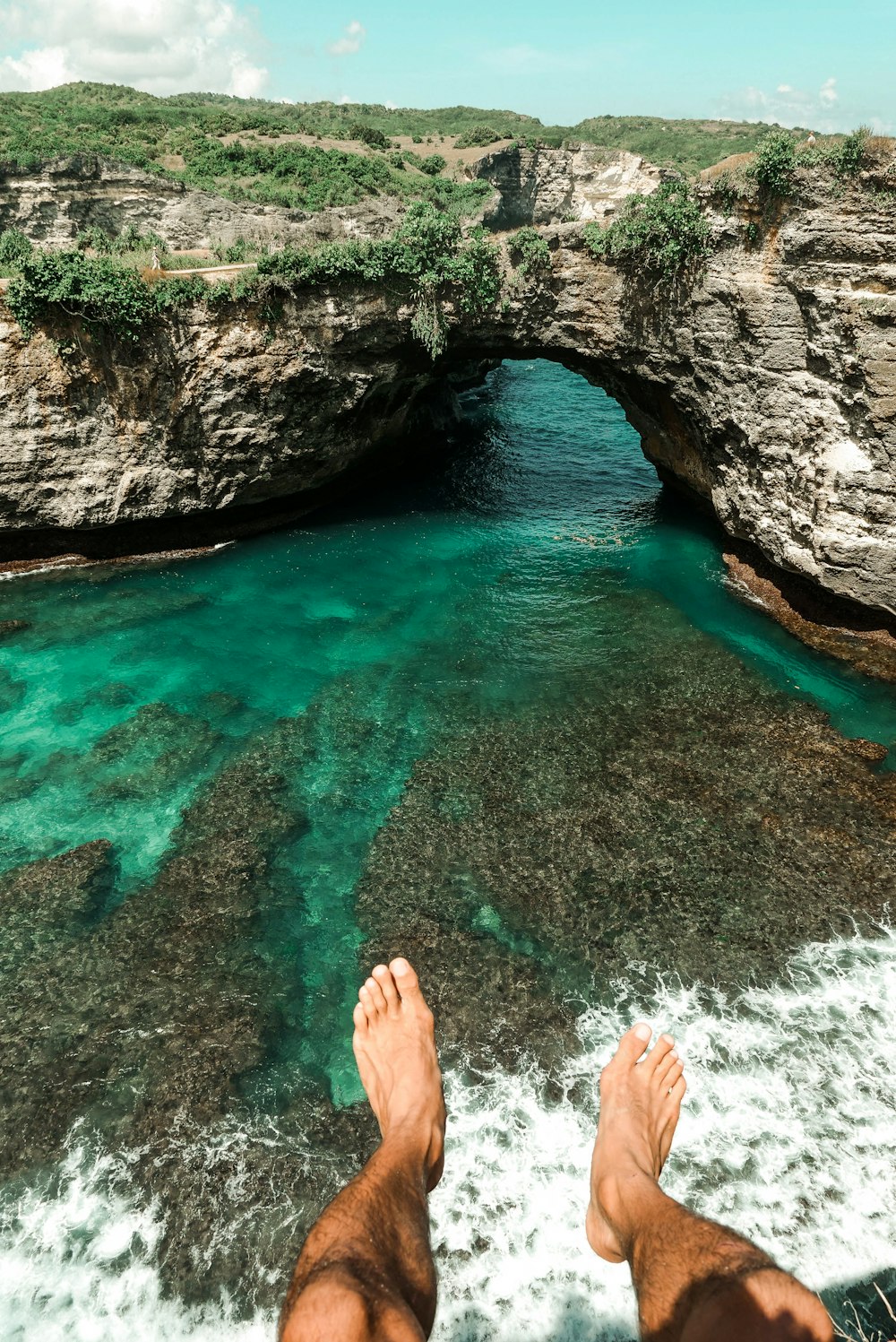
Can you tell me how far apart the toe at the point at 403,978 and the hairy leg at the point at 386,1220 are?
0.01m

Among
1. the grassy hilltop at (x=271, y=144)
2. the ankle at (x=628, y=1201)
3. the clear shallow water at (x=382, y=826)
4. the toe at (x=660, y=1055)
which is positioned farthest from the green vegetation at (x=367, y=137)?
the ankle at (x=628, y=1201)

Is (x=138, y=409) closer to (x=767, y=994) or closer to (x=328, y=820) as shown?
(x=328, y=820)

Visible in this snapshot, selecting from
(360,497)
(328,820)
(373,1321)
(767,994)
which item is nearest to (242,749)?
(328,820)

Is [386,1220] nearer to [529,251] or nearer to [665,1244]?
[665,1244]

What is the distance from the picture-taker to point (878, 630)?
11742mm

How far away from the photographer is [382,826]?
8.80 meters

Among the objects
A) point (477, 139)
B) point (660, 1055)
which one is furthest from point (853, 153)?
point (477, 139)

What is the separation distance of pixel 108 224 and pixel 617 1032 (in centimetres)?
2636

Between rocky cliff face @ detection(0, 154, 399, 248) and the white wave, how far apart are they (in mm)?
21993

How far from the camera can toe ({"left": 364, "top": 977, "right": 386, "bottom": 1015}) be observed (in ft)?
16.4

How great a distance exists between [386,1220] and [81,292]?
13.3m

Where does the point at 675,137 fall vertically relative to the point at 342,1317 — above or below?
above

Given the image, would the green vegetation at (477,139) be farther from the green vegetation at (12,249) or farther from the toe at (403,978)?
the toe at (403,978)

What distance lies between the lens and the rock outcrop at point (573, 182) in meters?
40.8
